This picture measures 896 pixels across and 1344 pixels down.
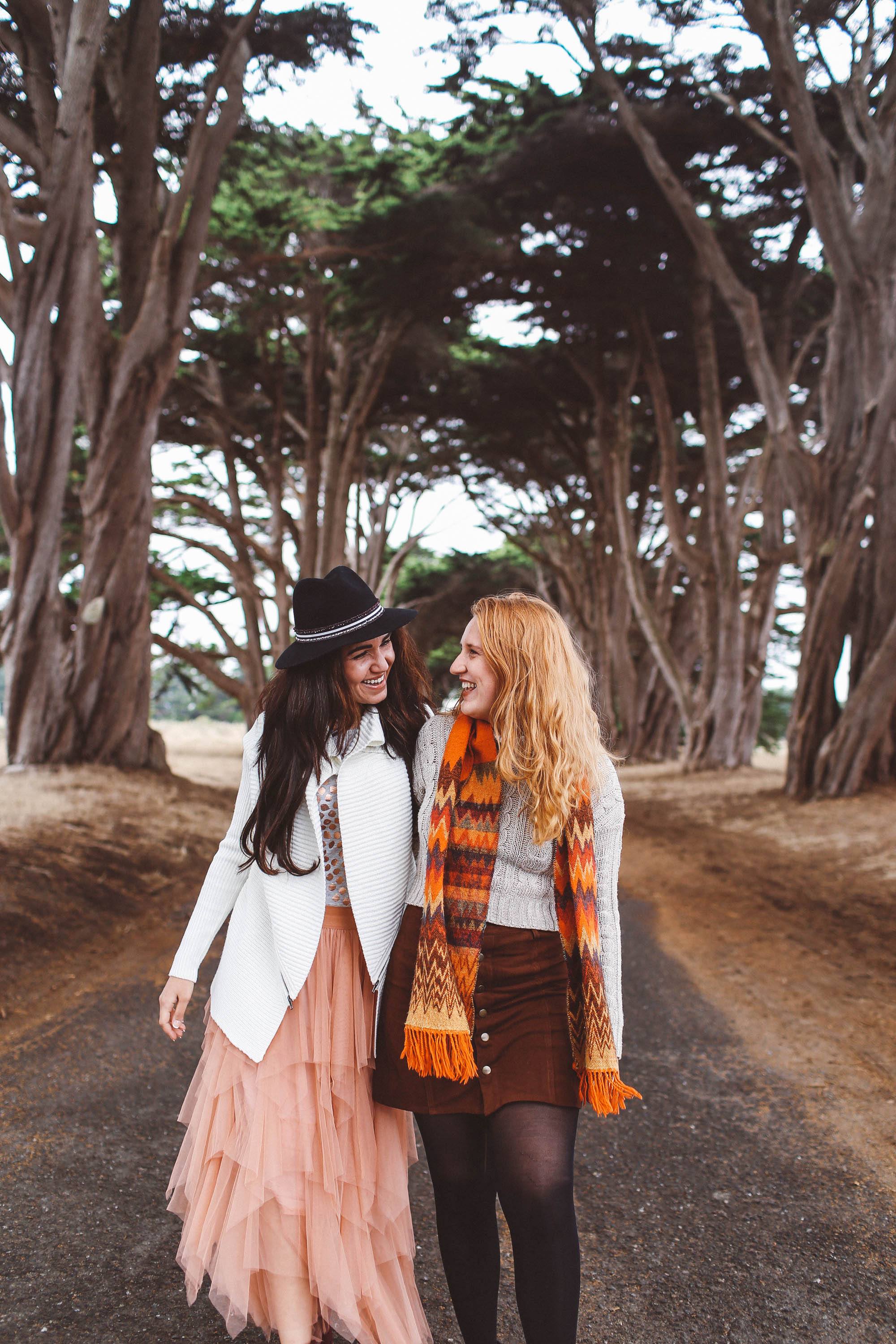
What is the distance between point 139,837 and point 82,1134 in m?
4.93

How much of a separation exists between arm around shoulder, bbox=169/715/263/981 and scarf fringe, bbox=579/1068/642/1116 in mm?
843

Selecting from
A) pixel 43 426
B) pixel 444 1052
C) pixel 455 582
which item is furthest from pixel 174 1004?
pixel 455 582

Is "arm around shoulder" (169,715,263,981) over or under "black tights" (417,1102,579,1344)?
over

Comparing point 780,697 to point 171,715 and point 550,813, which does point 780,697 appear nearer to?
point 550,813

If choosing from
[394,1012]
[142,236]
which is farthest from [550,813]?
[142,236]

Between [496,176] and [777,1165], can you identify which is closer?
[777,1165]

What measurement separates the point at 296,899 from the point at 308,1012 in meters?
0.24

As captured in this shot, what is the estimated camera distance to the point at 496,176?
13.9m

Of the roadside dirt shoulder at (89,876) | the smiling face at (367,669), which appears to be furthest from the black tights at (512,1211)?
the roadside dirt shoulder at (89,876)

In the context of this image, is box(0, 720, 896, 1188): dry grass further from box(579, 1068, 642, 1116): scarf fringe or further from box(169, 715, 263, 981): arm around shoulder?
box(169, 715, 263, 981): arm around shoulder

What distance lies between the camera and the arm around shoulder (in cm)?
238

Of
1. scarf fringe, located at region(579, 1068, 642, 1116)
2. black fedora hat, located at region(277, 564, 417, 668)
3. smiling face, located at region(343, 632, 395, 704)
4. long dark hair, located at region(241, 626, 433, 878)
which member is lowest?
scarf fringe, located at region(579, 1068, 642, 1116)

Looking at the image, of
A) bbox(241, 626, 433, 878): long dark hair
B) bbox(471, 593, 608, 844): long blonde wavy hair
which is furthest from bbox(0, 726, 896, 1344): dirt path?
bbox(471, 593, 608, 844): long blonde wavy hair

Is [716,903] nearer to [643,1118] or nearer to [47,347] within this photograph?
[643,1118]
